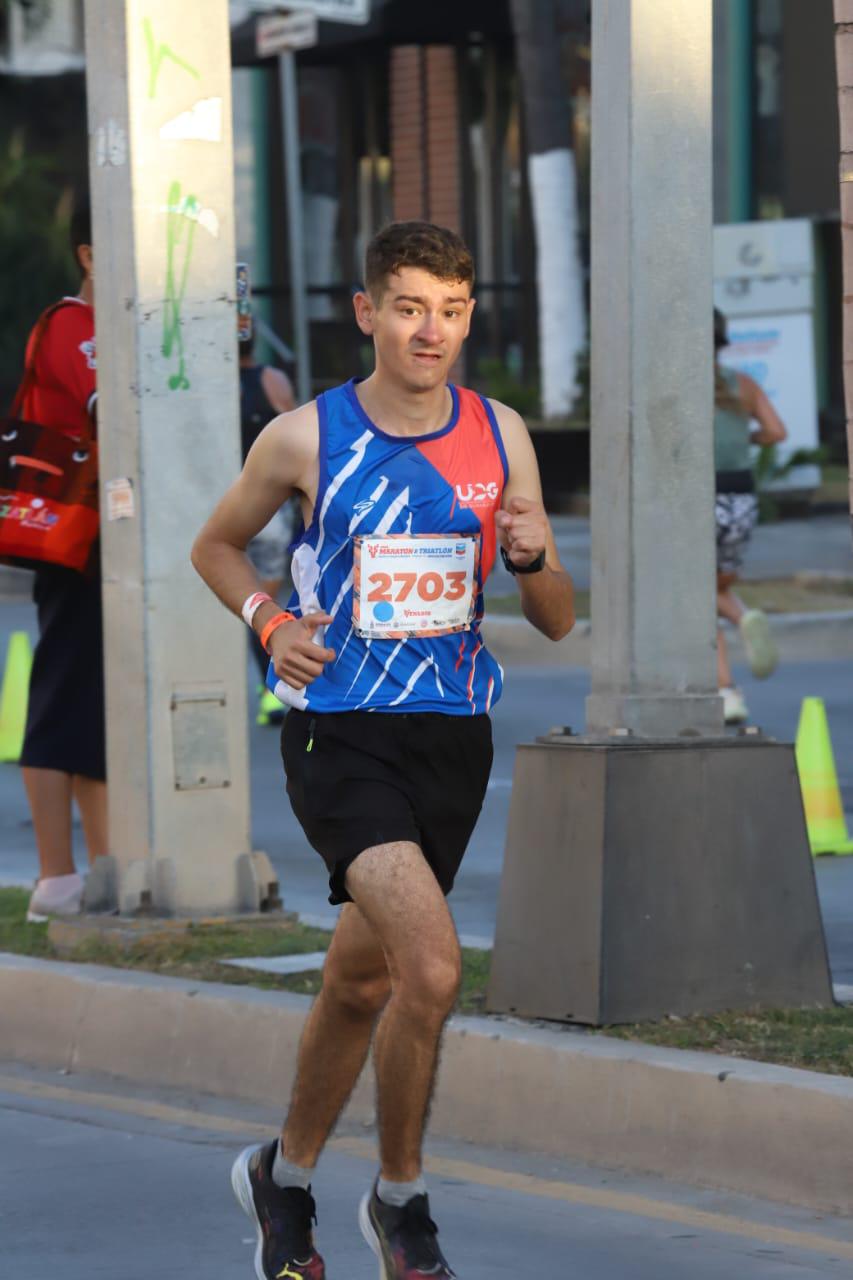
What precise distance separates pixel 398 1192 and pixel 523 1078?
4.34ft

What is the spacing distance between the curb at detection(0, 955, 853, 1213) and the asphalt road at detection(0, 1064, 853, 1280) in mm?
69

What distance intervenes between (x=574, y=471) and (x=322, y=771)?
65.0 feet

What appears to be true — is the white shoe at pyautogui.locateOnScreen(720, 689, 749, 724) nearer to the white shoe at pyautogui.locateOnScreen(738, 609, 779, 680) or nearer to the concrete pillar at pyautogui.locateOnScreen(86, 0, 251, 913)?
the white shoe at pyautogui.locateOnScreen(738, 609, 779, 680)

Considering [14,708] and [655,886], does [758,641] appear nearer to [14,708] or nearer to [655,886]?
[14,708]

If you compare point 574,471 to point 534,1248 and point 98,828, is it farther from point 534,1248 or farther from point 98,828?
point 534,1248

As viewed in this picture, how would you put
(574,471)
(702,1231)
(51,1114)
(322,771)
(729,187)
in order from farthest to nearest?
(729,187), (574,471), (51,1114), (702,1231), (322,771)

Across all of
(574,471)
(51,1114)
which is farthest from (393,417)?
(574,471)

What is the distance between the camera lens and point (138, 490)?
7.64 m

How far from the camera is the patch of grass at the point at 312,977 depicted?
605 cm

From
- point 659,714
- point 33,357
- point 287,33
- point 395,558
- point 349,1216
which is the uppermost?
point 287,33

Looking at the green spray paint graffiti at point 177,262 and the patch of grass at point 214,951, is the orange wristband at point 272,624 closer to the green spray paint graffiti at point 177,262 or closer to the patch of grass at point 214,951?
the patch of grass at point 214,951

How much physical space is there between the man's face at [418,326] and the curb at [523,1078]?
1.71 m

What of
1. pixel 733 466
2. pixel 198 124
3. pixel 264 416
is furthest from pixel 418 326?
pixel 733 466

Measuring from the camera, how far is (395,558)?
16.0ft
